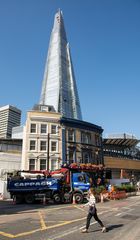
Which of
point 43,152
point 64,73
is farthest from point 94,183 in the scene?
point 64,73

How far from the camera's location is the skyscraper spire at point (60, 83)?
8912 cm

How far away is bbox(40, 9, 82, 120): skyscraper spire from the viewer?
292 feet

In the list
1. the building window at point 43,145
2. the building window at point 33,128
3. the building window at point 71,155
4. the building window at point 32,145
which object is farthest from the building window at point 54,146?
the building window at point 33,128

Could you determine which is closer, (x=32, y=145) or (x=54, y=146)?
(x=32, y=145)

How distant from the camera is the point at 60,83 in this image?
294ft

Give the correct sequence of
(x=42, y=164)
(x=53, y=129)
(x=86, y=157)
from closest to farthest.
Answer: (x=42, y=164) < (x=53, y=129) < (x=86, y=157)

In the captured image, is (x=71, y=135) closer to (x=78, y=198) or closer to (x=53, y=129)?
(x=53, y=129)

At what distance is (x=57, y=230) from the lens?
10984 millimetres

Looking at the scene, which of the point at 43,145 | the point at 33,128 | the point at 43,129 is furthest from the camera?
the point at 43,129

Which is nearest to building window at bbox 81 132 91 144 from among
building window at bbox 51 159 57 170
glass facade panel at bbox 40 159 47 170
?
building window at bbox 51 159 57 170

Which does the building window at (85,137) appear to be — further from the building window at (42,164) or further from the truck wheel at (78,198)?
the truck wheel at (78,198)

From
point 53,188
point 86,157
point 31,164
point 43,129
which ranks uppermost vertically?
point 43,129

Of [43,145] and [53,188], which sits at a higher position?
[43,145]

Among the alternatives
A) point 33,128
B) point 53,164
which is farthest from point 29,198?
point 33,128
